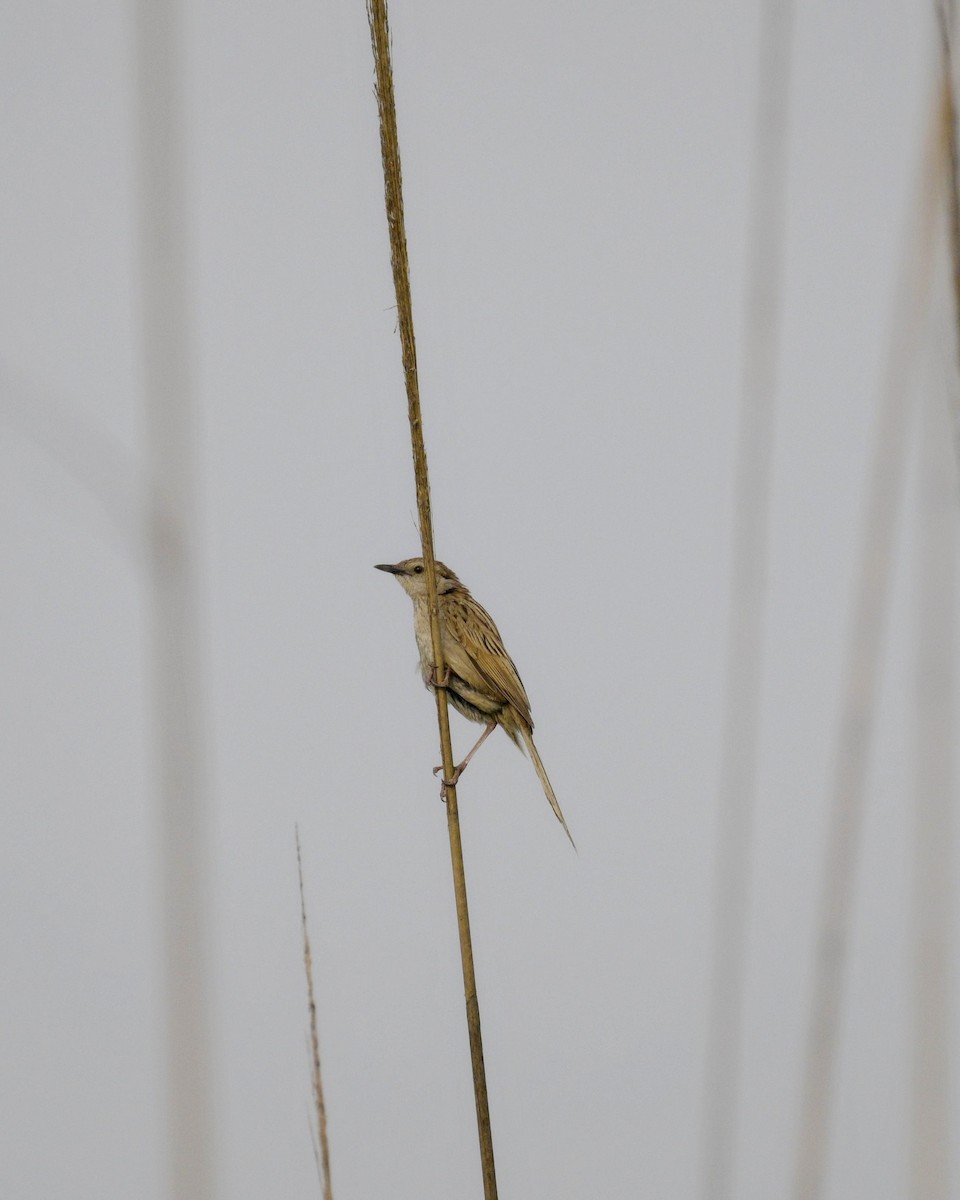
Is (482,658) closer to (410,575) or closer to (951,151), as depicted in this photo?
(410,575)

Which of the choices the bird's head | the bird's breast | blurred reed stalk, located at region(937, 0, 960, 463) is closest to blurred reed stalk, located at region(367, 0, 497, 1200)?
blurred reed stalk, located at region(937, 0, 960, 463)

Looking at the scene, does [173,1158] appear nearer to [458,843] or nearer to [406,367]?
[458,843]

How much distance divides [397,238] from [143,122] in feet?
2.12

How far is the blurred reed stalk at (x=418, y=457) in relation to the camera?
168cm

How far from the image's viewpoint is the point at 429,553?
2170 mm

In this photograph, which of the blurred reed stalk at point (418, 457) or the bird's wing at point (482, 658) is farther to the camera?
the bird's wing at point (482, 658)

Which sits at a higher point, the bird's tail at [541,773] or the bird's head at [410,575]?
the bird's head at [410,575]

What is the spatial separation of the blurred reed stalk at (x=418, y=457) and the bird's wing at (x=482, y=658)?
2.28 metres

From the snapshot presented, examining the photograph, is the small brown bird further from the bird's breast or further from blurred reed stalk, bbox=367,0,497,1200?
blurred reed stalk, bbox=367,0,497,1200

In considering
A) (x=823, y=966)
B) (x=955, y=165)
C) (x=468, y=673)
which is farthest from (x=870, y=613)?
(x=468, y=673)

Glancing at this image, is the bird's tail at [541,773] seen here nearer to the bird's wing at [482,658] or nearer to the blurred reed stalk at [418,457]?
the bird's wing at [482,658]

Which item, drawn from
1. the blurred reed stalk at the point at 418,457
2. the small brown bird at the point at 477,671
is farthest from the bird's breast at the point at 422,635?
the blurred reed stalk at the point at 418,457

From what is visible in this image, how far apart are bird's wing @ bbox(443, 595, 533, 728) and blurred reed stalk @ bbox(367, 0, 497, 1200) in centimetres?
228

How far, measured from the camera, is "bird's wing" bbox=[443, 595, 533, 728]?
15.1 feet
